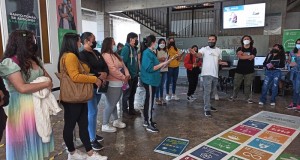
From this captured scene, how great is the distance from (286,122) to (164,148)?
7.67ft

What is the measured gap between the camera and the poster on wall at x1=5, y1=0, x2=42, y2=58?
414 cm

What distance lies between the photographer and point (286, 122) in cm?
374

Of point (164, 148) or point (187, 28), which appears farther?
point (187, 28)

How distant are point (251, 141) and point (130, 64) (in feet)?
7.32

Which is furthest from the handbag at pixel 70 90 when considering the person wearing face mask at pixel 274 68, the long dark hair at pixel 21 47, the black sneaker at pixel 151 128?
the person wearing face mask at pixel 274 68

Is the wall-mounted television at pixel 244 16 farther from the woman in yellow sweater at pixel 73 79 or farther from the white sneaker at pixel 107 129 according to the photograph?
the woman in yellow sweater at pixel 73 79

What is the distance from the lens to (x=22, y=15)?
438 cm

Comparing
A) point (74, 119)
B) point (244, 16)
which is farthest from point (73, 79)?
point (244, 16)

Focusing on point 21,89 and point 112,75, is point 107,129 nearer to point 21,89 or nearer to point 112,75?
point 112,75

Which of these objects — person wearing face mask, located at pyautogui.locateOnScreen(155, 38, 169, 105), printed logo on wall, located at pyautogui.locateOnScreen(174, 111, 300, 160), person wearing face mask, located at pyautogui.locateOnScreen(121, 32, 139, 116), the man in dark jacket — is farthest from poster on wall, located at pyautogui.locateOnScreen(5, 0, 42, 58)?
printed logo on wall, located at pyautogui.locateOnScreen(174, 111, 300, 160)

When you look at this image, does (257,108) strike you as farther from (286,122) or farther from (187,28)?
(187,28)

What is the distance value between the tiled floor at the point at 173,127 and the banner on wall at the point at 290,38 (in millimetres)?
2722

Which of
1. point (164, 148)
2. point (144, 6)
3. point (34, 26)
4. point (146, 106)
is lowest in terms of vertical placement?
point (164, 148)

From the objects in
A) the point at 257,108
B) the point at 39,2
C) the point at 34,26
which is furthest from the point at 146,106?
the point at 39,2
